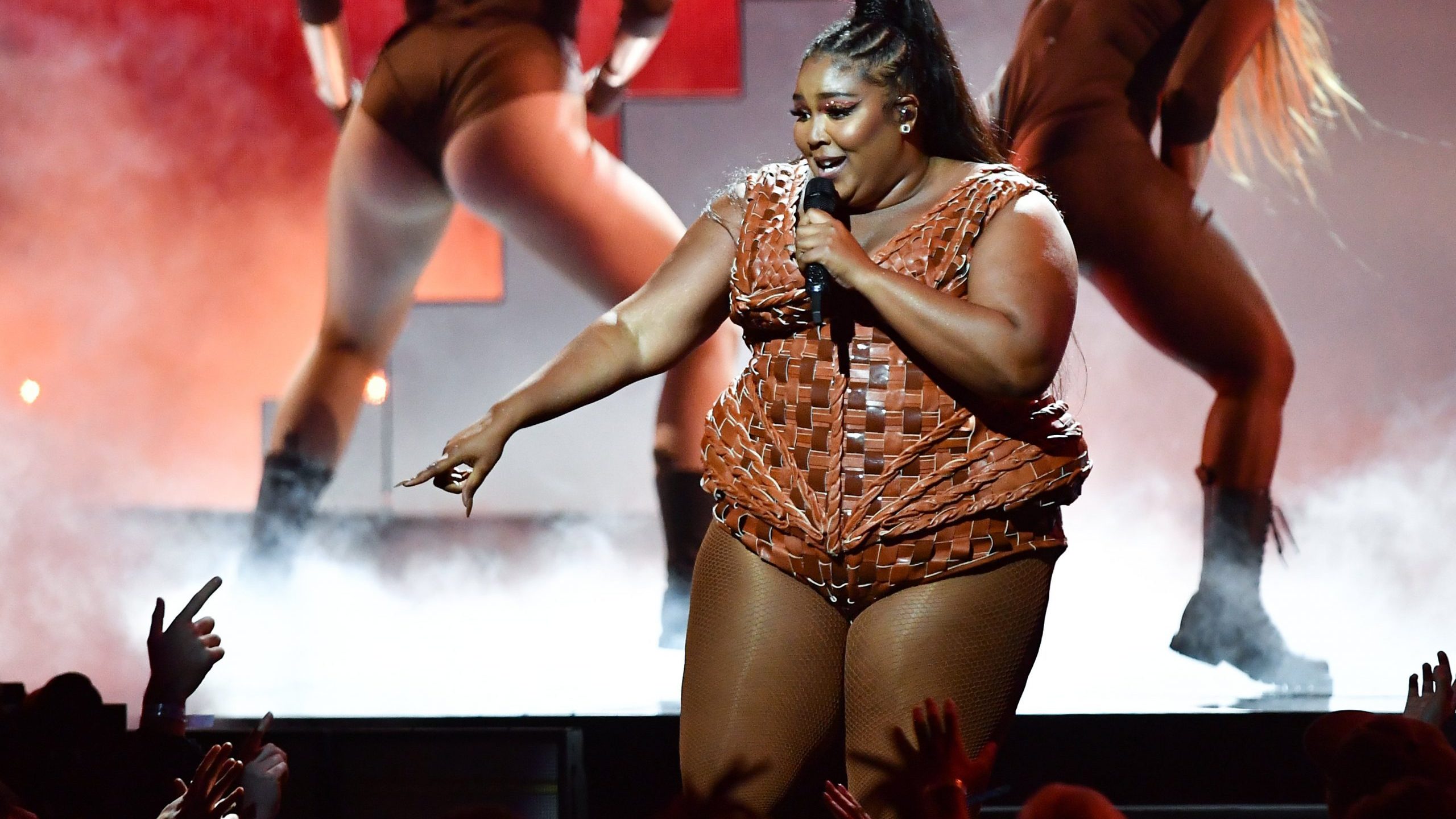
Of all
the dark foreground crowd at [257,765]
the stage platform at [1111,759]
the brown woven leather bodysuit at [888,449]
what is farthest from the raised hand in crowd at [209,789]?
the stage platform at [1111,759]

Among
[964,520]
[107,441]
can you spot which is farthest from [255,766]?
[107,441]

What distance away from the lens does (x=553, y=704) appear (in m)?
3.34

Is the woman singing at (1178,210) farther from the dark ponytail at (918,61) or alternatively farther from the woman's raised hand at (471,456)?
the woman's raised hand at (471,456)

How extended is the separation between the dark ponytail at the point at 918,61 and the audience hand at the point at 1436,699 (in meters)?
0.87

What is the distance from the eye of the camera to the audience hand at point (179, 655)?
1.81m

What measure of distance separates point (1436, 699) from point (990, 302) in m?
0.86

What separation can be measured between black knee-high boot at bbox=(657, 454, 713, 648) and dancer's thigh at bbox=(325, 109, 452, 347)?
85 centimetres

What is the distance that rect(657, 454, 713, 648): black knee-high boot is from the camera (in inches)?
142

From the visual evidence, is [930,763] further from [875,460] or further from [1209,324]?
[1209,324]

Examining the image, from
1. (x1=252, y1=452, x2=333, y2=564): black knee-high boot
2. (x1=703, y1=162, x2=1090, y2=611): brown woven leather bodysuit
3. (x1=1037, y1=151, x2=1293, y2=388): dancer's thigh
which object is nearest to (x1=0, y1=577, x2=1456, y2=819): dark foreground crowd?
(x1=703, y1=162, x2=1090, y2=611): brown woven leather bodysuit

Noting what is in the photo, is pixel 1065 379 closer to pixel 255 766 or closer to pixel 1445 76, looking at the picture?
pixel 255 766

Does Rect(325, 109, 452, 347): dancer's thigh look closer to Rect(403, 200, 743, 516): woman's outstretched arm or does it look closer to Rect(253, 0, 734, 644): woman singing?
Rect(253, 0, 734, 644): woman singing

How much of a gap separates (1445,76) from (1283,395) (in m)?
0.94

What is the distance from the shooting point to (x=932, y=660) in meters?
1.42
